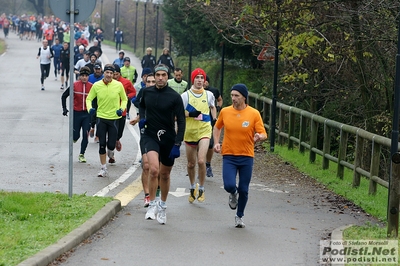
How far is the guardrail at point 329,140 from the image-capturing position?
1330 cm

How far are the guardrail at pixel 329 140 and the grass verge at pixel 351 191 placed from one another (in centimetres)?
19

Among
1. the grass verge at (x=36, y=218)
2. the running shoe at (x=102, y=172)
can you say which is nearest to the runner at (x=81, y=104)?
the running shoe at (x=102, y=172)

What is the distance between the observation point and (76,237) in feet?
30.0

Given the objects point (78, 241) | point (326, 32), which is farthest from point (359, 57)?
point (78, 241)

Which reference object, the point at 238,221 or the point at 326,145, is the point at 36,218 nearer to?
the point at 238,221

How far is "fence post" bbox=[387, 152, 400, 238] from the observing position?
30.8 feet

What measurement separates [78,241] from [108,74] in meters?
6.23

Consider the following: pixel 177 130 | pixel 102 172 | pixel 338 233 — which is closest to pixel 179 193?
Result: pixel 102 172

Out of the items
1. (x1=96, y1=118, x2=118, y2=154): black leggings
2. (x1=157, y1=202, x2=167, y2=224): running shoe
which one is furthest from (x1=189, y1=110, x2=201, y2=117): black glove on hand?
(x1=96, y1=118, x2=118, y2=154): black leggings

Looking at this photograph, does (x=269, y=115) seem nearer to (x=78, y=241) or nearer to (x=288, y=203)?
(x=288, y=203)

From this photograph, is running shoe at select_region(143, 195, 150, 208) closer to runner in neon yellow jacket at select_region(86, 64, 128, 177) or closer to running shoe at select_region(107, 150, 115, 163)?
runner in neon yellow jacket at select_region(86, 64, 128, 177)

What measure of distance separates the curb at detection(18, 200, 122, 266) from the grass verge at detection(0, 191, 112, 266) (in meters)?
0.07

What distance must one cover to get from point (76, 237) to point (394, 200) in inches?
136

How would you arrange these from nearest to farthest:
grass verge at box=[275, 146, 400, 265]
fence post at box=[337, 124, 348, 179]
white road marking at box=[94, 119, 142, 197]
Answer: grass verge at box=[275, 146, 400, 265]
white road marking at box=[94, 119, 142, 197]
fence post at box=[337, 124, 348, 179]
